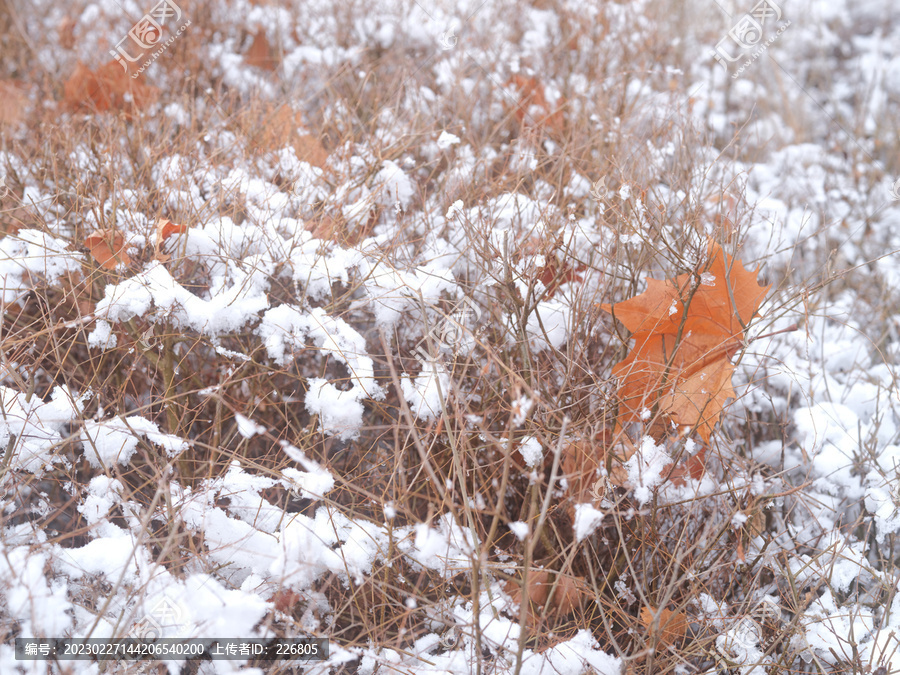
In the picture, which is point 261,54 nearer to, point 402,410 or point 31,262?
point 31,262

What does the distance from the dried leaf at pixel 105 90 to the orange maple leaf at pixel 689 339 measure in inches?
79.1

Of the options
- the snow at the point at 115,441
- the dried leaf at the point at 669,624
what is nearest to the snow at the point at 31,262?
the snow at the point at 115,441

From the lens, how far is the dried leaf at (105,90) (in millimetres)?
2260

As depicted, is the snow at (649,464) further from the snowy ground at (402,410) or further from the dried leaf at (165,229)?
the dried leaf at (165,229)

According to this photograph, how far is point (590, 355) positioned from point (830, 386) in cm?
89

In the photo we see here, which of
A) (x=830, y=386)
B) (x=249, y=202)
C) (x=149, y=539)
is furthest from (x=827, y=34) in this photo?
(x=149, y=539)

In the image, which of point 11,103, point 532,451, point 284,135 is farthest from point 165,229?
point 11,103

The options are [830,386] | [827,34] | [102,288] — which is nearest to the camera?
[102,288]

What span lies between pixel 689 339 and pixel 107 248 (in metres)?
1.40

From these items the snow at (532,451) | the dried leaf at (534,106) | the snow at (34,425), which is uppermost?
the dried leaf at (534,106)

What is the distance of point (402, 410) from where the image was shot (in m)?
1.30

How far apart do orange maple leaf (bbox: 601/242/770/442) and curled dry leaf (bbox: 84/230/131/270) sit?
117cm

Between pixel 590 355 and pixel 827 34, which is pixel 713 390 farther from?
pixel 827 34

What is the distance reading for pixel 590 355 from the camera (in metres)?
1.55
